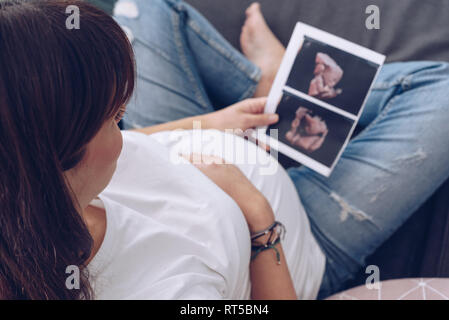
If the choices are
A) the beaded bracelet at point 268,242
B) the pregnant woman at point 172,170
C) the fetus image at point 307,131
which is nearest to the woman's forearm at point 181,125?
the pregnant woman at point 172,170

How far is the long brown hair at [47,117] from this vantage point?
377 mm

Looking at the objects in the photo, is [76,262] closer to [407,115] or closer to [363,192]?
[363,192]

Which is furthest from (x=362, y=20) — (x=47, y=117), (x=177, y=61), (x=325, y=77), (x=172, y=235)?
(x=47, y=117)

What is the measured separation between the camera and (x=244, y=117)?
0.90 metres

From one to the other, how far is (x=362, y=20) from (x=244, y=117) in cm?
40

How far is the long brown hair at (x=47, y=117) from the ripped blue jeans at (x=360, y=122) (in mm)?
484

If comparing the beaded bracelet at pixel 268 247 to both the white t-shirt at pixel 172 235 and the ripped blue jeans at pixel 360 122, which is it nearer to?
the white t-shirt at pixel 172 235

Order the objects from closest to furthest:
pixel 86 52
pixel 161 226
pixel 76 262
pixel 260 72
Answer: pixel 86 52 < pixel 76 262 < pixel 161 226 < pixel 260 72

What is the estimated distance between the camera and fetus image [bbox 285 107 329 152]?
87 cm

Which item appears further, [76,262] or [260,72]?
[260,72]
